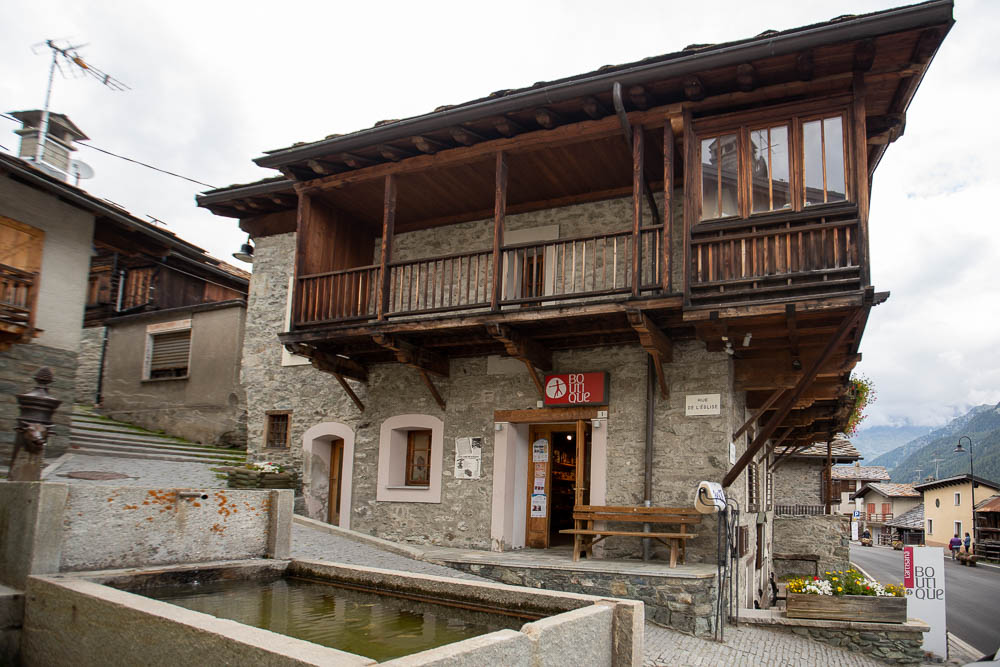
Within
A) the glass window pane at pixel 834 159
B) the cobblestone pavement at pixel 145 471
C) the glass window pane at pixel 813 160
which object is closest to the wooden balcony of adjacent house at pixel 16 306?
the cobblestone pavement at pixel 145 471

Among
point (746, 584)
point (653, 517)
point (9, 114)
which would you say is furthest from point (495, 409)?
point (9, 114)

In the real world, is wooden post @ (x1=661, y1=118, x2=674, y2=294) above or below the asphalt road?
above

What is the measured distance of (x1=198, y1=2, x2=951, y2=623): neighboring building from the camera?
27.8ft

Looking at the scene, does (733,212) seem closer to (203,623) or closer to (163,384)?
(203,623)

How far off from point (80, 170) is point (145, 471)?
10288 millimetres

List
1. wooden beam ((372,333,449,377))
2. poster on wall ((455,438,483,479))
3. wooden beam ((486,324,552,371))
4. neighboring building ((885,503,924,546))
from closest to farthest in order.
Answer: wooden beam ((486,324,552,371)) → wooden beam ((372,333,449,377)) → poster on wall ((455,438,483,479)) → neighboring building ((885,503,924,546))

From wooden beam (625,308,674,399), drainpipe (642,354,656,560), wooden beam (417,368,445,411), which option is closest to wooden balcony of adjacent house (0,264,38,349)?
wooden beam (417,368,445,411)

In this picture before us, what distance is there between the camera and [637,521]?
9.44m

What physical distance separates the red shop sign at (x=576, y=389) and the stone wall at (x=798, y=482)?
17721 millimetres

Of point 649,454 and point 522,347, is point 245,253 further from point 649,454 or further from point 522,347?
point 649,454

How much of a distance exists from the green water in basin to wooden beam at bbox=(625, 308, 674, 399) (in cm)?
457

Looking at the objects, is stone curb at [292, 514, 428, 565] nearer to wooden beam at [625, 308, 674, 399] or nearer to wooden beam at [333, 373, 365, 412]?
wooden beam at [333, 373, 365, 412]

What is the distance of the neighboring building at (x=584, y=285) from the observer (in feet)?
27.8

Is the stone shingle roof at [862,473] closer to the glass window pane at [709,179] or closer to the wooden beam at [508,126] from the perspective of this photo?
the glass window pane at [709,179]
